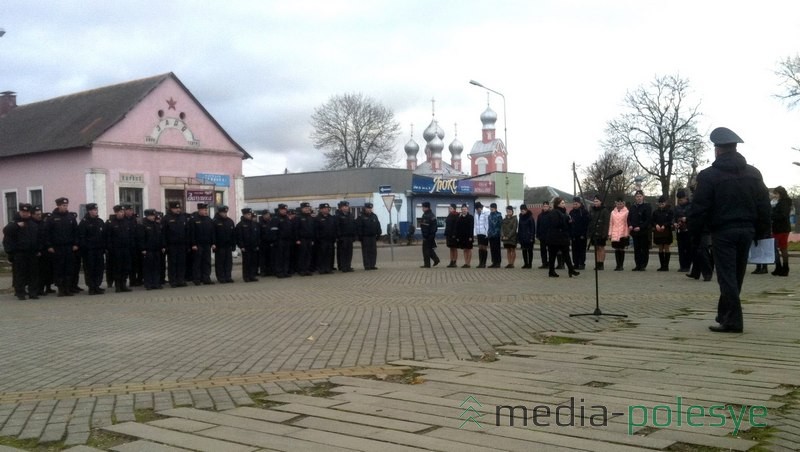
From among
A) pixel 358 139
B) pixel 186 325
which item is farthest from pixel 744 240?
pixel 358 139

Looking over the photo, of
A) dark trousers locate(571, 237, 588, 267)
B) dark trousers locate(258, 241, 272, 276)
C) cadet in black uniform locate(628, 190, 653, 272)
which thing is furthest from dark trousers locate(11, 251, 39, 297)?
cadet in black uniform locate(628, 190, 653, 272)

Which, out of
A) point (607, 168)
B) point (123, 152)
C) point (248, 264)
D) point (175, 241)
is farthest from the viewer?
point (607, 168)

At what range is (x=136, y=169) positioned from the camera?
33.1 meters

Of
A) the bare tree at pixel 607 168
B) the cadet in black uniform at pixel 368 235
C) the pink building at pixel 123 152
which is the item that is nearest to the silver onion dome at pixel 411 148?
the bare tree at pixel 607 168

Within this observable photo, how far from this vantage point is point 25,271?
53.3ft

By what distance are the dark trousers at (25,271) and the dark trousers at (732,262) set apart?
45.3 feet

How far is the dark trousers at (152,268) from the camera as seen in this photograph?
1795 centimetres

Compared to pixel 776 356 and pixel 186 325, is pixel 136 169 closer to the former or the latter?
pixel 186 325

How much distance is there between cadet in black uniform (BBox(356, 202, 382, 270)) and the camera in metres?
22.5

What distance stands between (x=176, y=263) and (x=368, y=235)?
6141 mm

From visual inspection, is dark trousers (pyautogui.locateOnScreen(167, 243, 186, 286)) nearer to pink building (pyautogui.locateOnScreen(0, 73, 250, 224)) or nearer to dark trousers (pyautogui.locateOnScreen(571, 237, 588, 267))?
dark trousers (pyautogui.locateOnScreen(571, 237, 588, 267))

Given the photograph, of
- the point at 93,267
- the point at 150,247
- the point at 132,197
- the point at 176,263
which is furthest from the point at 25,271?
the point at 132,197

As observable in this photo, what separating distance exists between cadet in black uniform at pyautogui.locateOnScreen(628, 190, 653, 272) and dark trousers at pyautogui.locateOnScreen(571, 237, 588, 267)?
143 centimetres

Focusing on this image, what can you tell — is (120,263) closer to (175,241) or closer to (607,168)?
(175,241)
